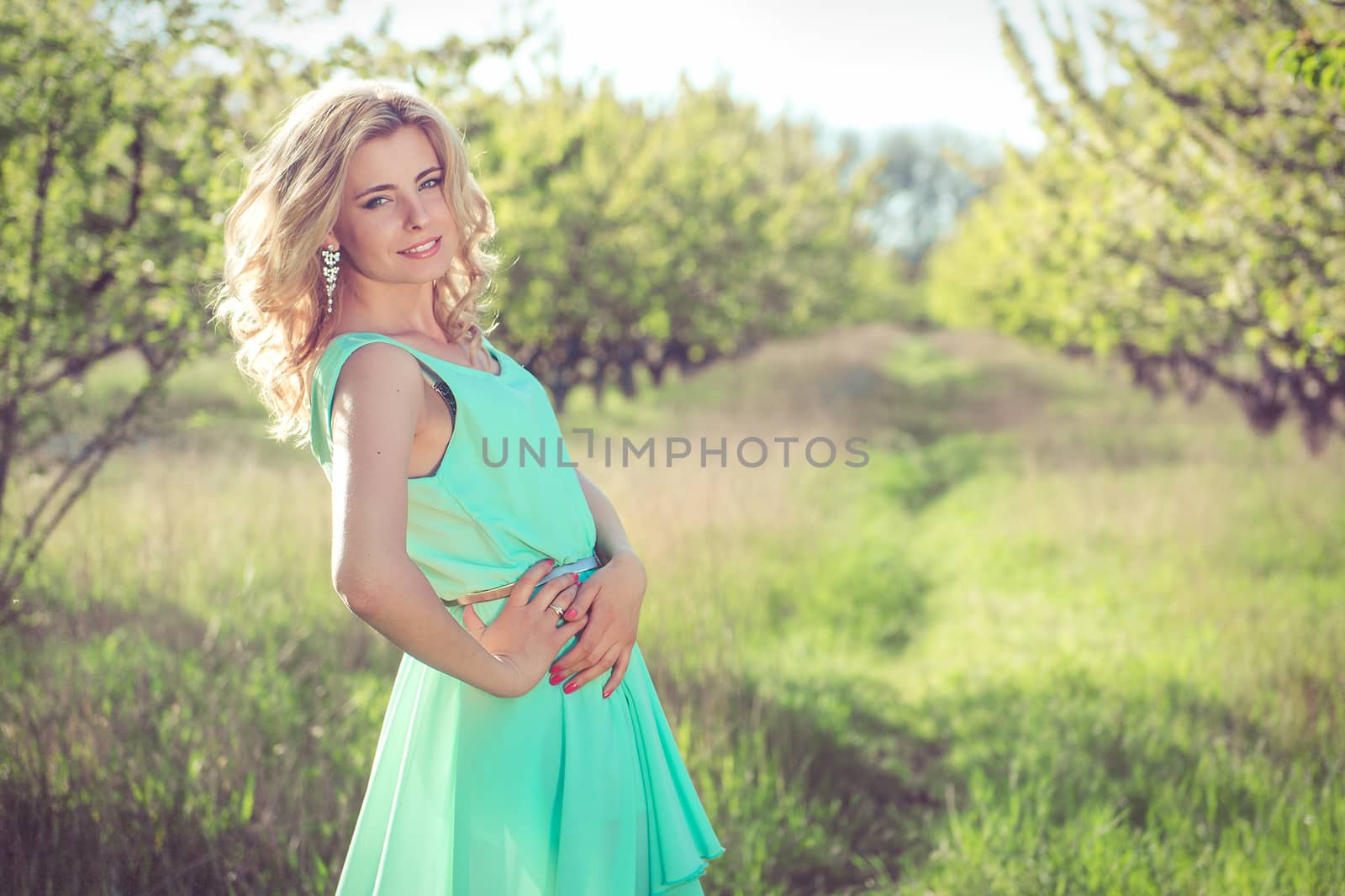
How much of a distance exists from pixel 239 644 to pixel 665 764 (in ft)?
5.84

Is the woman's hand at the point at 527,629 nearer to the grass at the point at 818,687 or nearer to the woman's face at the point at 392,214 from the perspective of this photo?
the woman's face at the point at 392,214

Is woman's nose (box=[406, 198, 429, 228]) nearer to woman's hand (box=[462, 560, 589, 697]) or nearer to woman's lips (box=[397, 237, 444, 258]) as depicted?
woman's lips (box=[397, 237, 444, 258])

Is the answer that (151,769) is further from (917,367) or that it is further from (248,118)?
(917,367)

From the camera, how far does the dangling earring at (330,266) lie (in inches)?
55.9

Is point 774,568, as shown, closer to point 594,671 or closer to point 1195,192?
point 1195,192

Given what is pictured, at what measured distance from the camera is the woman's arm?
1147 millimetres

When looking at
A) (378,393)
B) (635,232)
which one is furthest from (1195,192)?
(635,232)

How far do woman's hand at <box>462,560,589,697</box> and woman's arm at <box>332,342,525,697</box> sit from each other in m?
0.07

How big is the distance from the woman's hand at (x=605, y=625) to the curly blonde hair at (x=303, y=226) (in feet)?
1.58

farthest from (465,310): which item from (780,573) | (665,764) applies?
(780,573)

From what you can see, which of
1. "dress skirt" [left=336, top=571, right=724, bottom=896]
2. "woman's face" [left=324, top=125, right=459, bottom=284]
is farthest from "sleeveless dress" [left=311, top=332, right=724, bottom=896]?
"woman's face" [left=324, top=125, right=459, bottom=284]

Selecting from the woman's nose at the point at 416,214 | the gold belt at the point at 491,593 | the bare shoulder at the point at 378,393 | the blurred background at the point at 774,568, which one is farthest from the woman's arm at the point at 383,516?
the blurred background at the point at 774,568

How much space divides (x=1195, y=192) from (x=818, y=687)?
10.8 feet

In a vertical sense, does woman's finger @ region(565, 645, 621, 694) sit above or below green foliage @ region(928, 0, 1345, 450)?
below
